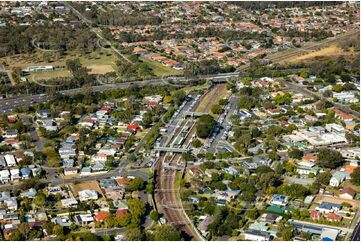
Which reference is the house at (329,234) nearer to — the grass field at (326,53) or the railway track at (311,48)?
the railway track at (311,48)

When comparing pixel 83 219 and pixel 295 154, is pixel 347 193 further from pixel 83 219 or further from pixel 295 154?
pixel 83 219

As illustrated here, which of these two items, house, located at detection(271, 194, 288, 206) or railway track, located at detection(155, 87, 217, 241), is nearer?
railway track, located at detection(155, 87, 217, 241)

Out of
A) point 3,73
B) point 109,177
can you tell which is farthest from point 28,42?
point 109,177

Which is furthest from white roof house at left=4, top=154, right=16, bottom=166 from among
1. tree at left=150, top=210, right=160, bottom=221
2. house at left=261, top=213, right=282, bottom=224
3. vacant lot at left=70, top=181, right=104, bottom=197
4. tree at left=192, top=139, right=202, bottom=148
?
house at left=261, top=213, right=282, bottom=224

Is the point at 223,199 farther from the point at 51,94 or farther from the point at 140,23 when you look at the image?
the point at 140,23

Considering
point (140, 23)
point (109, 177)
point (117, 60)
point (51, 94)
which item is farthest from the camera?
point (140, 23)

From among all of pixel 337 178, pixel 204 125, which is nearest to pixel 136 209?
pixel 337 178

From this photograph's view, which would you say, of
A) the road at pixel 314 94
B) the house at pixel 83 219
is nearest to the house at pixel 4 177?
the house at pixel 83 219

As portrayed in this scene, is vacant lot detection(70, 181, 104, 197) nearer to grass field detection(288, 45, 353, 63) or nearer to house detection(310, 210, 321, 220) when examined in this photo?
house detection(310, 210, 321, 220)
